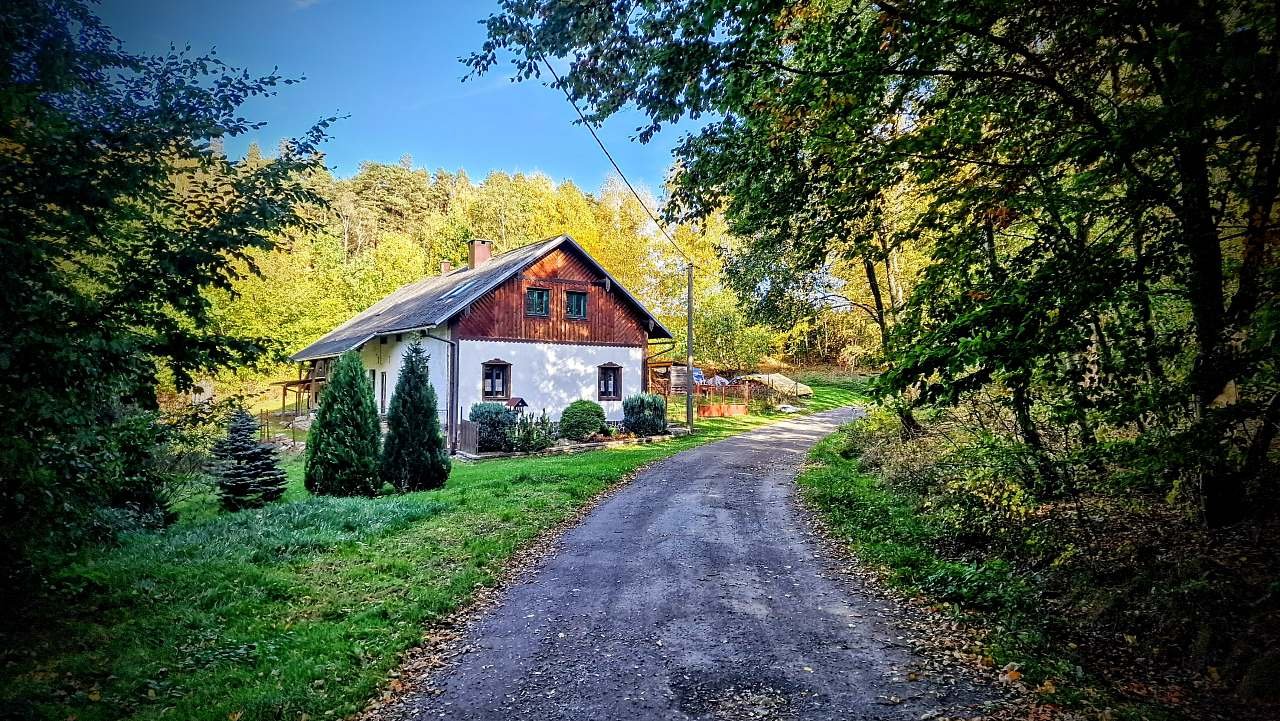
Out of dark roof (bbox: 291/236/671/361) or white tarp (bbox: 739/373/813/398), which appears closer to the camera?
dark roof (bbox: 291/236/671/361)

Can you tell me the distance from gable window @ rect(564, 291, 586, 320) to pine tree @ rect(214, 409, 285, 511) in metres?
13.1

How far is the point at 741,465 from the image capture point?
52.8ft

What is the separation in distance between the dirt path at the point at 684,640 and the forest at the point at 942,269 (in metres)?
0.80

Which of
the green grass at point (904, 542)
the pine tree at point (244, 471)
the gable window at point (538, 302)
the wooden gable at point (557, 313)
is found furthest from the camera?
the gable window at point (538, 302)

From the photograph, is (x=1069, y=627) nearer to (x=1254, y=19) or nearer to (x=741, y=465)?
(x=1254, y=19)

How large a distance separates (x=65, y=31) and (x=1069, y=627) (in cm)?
970

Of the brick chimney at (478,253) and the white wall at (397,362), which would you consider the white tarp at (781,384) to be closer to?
the brick chimney at (478,253)

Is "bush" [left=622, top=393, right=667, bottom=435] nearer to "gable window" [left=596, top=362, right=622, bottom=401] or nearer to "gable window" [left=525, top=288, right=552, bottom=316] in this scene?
"gable window" [left=596, top=362, right=622, bottom=401]

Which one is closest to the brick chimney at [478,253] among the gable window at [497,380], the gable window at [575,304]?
the gable window at [575,304]

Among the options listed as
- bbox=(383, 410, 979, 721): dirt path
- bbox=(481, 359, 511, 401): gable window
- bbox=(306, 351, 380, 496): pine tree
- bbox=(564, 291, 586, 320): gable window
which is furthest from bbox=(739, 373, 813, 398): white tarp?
bbox=(383, 410, 979, 721): dirt path

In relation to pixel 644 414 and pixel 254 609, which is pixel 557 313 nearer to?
pixel 644 414

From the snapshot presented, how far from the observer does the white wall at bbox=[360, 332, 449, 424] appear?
21.4m

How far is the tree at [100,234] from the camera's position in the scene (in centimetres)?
407

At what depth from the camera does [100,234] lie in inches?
179
